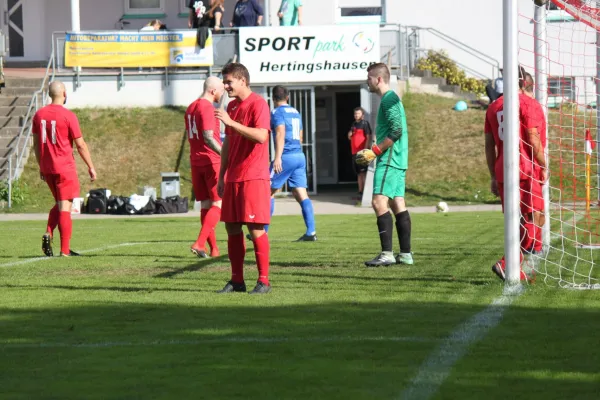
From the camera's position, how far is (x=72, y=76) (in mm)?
29562

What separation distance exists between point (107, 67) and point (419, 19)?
10126mm

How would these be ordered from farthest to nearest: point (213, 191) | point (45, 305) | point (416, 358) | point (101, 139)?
point (101, 139)
point (213, 191)
point (45, 305)
point (416, 358)

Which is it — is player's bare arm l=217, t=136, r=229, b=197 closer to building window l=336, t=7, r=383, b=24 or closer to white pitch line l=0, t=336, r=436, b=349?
white pitch line l=0, t=336, r=436, b=349

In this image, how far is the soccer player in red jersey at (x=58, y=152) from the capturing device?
13.1 metres

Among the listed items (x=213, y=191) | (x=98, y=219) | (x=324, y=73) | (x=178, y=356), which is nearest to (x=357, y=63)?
(x=324, y=73)

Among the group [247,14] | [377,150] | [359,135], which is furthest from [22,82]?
[377,150]

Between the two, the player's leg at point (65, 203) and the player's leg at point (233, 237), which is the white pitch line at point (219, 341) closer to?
the player's leg at point (233, 237)

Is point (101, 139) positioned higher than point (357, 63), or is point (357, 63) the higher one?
point (357, 63)

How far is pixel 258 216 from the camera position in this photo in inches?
357

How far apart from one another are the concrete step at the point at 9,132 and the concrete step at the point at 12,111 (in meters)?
0.65

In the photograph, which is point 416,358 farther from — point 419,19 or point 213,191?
point 419,19

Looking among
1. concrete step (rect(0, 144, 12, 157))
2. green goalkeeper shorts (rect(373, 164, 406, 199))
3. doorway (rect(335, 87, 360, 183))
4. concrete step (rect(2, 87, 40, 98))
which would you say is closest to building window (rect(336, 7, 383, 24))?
doorway (rect(335, 87, 360, 183))

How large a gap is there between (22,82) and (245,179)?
22342mm

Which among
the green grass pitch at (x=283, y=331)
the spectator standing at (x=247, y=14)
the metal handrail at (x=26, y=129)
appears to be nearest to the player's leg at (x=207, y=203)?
the green grass pitch at (x=283, y=331)
